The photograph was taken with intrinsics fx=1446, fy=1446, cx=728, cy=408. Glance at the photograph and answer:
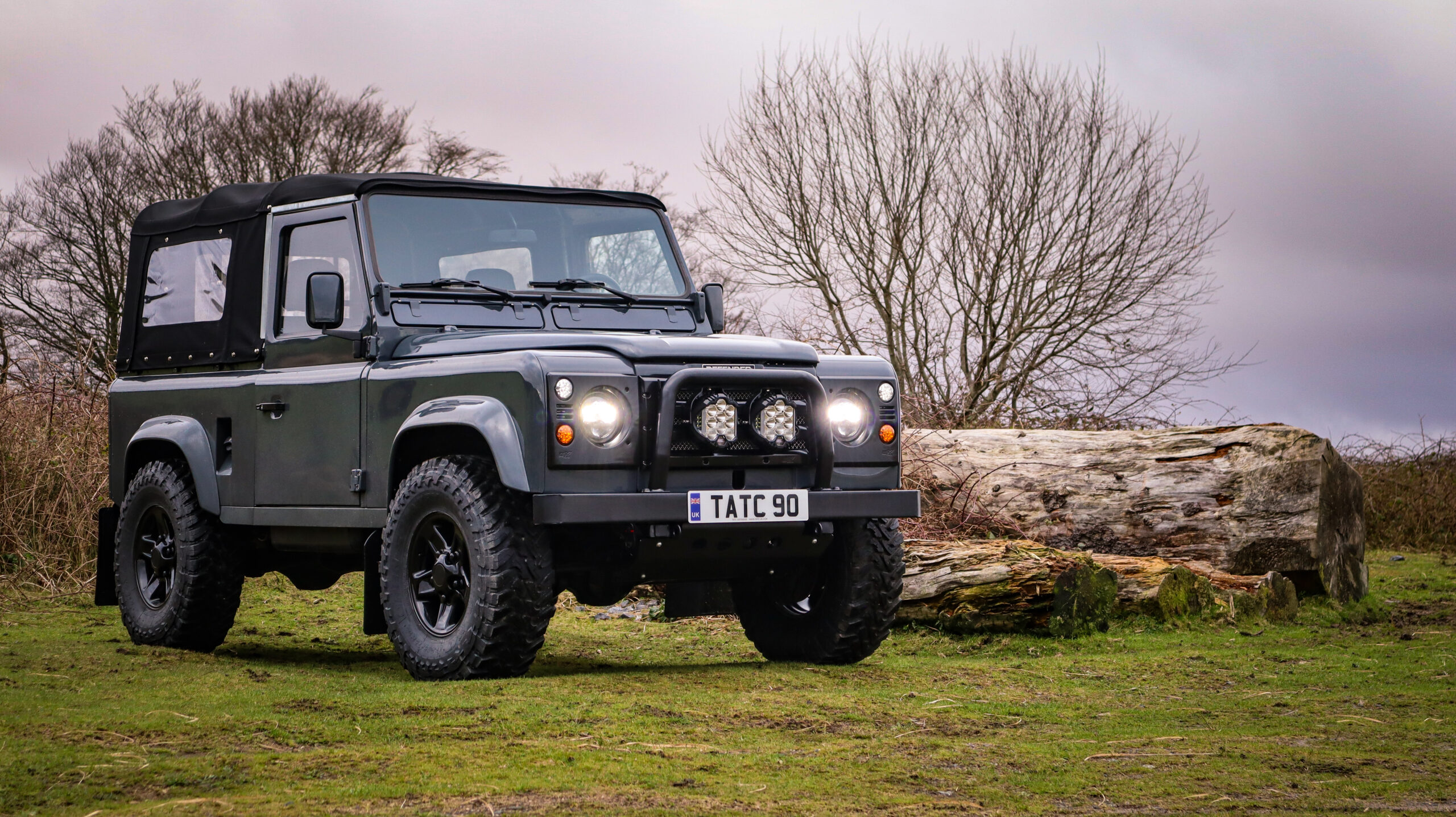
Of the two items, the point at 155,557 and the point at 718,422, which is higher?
the point at 718,422

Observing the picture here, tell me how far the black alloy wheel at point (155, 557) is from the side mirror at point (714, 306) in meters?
3.33

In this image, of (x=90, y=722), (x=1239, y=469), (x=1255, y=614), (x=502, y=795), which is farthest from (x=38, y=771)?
(x=1239, y=469)

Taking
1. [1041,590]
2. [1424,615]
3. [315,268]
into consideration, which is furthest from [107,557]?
[1424,615]

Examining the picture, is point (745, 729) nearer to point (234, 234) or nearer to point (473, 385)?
point (473, 385)

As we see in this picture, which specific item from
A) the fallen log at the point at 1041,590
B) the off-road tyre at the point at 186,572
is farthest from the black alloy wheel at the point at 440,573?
the fallen log at the point at 1041,590

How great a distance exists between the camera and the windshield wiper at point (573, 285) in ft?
24.2

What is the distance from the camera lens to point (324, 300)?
6.92m

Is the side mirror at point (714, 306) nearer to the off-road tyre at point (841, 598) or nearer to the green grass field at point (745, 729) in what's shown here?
the off-road tyre at point (841, 598)

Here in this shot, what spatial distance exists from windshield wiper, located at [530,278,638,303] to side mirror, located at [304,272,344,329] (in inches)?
38.0

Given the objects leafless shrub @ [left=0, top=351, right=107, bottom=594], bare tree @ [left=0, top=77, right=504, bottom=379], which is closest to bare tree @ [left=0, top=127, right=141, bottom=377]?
bare tree @ [left=0, top=77, right=504, bottom=379]

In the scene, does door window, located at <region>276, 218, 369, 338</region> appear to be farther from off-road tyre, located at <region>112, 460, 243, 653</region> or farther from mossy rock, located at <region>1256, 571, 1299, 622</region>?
mossy rock, located at <region>1256, 571, 1299, 622</region>

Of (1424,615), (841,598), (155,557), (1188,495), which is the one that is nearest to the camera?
(841,598)

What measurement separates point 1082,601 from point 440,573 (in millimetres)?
4155

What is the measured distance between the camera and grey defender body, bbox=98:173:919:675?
6.18 metres
